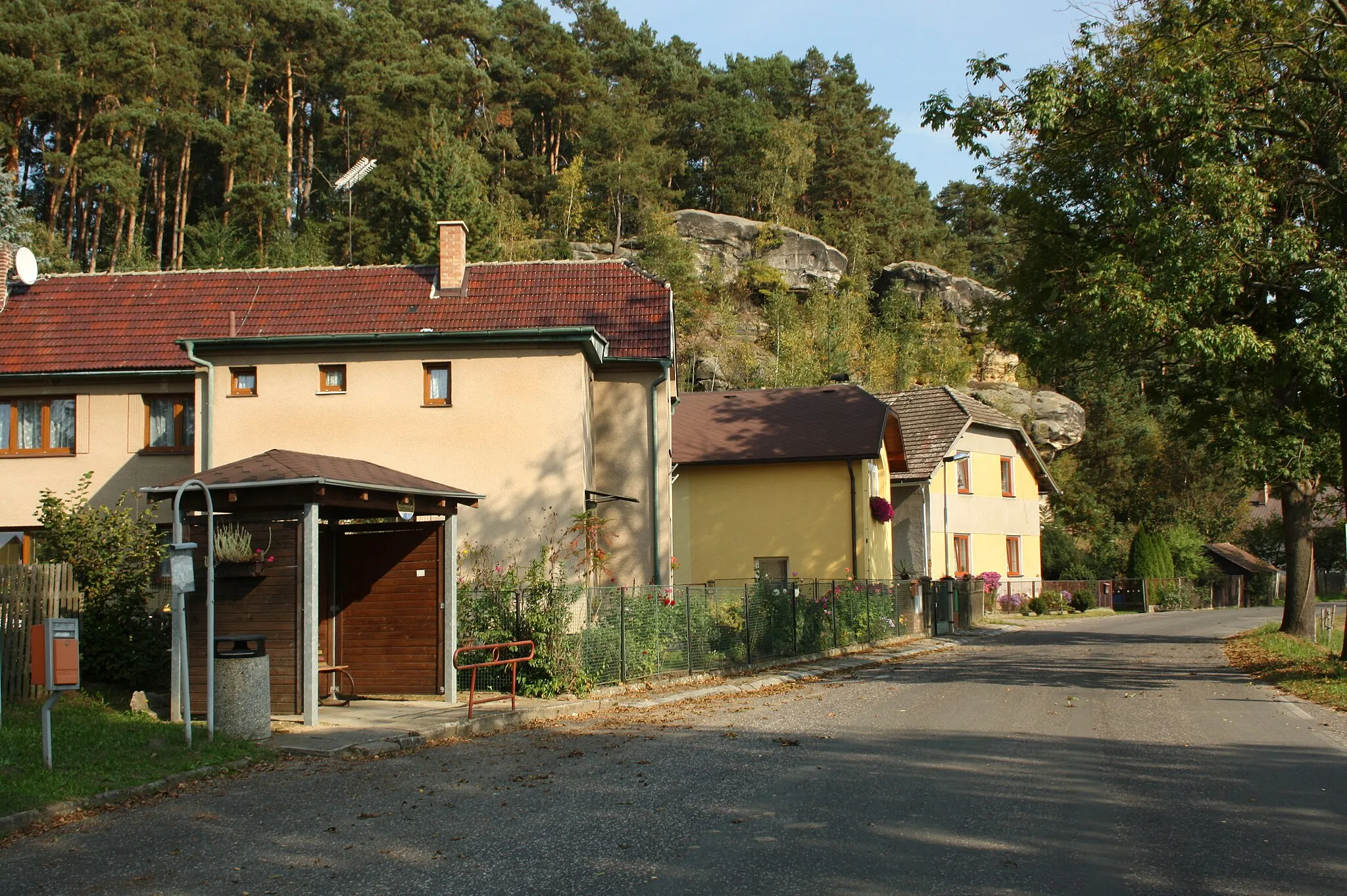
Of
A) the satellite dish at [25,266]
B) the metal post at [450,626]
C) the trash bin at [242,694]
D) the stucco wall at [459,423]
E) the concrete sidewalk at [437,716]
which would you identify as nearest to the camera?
the trash bin at [242,694]

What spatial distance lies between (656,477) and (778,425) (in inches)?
392

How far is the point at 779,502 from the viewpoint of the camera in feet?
104

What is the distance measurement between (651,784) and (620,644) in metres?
7.70

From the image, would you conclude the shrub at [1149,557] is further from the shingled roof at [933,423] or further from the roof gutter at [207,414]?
the roof gutter at [207,414]

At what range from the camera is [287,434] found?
22.4 m

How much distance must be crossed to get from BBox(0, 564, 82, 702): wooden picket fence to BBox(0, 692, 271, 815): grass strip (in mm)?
639

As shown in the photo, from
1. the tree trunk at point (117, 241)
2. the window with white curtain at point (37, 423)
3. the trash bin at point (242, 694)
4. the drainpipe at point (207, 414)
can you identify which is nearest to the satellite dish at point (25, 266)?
the window with white curtain at point (37, 423)

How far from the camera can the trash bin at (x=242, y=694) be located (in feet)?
39.7

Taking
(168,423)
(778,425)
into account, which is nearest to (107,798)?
(168,423)

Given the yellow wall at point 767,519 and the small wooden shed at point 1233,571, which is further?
the small wooden shed at point 1233,571

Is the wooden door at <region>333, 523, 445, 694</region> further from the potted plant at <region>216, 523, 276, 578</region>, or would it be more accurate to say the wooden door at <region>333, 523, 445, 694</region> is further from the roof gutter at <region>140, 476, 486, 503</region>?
the potted plant at <region>216, 523, 276, 578</region>

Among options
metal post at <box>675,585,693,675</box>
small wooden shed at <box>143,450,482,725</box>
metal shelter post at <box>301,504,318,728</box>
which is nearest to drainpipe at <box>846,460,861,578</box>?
metal post at <box>675,585,693,675</box>

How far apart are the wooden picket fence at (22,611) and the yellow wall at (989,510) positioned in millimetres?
30619

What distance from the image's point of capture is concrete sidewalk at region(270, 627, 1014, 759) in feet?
40.2
